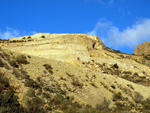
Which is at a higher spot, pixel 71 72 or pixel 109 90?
pixel 71 72

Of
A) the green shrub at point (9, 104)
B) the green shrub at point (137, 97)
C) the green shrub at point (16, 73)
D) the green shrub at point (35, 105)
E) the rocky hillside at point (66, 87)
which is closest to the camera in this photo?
the green shrub at point (9, 104)

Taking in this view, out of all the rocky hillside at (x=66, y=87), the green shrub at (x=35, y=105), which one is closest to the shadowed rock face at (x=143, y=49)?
the rocky hillside at (x=66, y=87)

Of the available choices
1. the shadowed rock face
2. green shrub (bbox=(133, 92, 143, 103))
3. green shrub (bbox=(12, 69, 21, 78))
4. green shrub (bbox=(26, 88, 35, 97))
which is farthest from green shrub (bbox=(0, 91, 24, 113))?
the shadowed rock face

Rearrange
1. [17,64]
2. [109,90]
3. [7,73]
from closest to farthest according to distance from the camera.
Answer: [7,73] → [17,64] → [109,90]

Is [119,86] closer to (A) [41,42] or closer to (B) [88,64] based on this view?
(B) [88,64]

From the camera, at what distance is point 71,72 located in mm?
17000

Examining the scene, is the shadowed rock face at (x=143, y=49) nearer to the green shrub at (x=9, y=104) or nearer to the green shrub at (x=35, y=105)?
the green shrub at (x=35, y=105)

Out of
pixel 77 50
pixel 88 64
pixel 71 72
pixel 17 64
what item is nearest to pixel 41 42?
pixel 77 50

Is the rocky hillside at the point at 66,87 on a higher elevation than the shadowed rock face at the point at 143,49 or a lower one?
lower

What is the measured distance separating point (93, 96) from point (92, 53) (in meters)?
17.7

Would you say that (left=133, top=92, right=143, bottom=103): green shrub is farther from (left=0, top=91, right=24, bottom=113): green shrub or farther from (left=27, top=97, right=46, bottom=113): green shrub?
(left=0, top=91, right=24, bottom=113): green shrub


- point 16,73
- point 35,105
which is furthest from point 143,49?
point 35,105

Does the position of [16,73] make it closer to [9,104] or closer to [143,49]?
[9,104]

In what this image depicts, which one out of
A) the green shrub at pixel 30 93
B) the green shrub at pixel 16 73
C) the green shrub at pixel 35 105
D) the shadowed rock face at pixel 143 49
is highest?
the shadowed rock face at pixel 143 49
